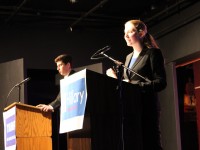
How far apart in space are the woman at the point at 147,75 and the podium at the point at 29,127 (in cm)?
156

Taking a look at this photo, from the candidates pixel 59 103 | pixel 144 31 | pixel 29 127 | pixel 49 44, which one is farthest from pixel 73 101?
pixel 49 44

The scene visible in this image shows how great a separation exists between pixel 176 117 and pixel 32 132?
3.40 m

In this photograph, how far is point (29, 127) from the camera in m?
4.22

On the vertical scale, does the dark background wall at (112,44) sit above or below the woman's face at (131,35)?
above

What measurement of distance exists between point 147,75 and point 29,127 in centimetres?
180

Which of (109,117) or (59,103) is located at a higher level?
(59,103)

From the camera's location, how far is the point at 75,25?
8.05 metres

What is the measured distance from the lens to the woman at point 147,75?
268 centimetres

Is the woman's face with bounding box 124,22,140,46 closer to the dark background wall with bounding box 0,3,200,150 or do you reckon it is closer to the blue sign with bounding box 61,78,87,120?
the blue sign with bounding box 61,78,87,120

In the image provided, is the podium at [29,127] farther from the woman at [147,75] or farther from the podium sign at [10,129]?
the woman at [147,75]

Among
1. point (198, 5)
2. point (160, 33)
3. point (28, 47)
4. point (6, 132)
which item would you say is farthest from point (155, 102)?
point (28, 47)

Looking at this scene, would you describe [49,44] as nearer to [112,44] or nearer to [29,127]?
[112,44]

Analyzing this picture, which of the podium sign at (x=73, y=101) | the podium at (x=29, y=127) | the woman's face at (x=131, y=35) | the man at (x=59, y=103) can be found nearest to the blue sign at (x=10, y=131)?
the podium at (x=29, y=127)

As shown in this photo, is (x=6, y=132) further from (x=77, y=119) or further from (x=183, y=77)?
(x=183, y=77)
